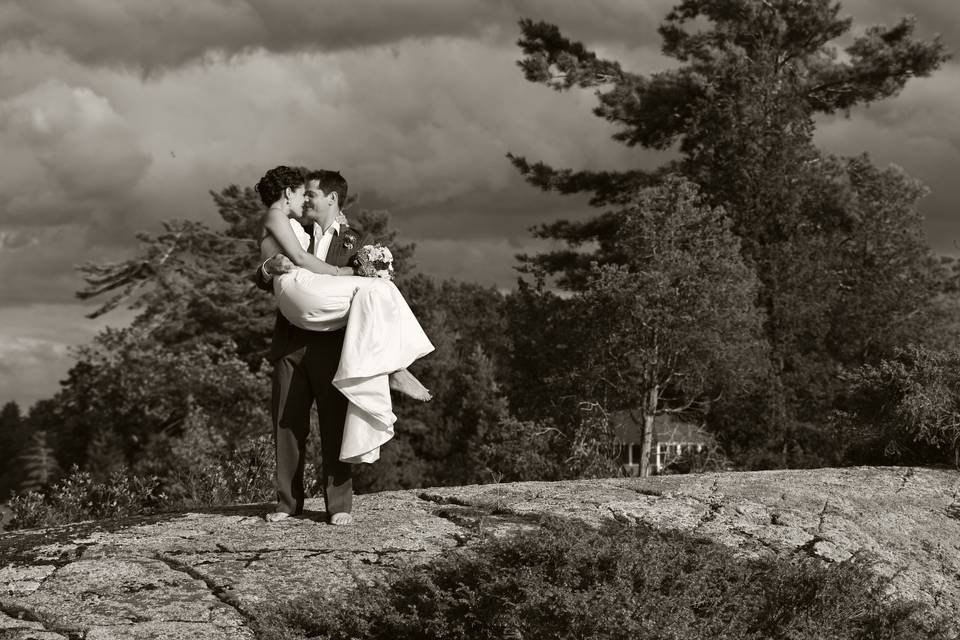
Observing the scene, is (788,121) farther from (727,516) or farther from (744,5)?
(727,516)

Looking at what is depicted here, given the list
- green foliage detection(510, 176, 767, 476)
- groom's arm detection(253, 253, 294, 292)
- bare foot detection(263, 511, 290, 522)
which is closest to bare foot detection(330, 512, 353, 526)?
bare foot detection(263, 511, 290, 522)

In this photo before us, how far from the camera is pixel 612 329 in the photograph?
66.8ft

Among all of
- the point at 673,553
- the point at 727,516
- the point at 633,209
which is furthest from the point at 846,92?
the point at 673,553

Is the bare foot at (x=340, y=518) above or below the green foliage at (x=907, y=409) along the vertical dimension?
below

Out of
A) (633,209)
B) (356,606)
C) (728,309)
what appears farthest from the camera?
(633,209)

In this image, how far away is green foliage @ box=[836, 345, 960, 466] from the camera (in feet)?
32.0

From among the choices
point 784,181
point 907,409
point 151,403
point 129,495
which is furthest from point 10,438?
point 907,409

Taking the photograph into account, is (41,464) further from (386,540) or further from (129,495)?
(386,540)

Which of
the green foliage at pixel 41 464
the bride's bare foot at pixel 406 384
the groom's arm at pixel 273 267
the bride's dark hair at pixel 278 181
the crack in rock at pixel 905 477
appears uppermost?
the bride's dark hair at pixel 278 181

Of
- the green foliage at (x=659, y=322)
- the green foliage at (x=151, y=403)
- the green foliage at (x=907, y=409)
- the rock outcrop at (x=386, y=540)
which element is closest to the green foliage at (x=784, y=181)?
the green foliage at (x=659, y=322)

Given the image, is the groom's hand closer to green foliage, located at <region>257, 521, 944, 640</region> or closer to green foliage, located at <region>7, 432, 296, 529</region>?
green foliage, located at <region>257, 521, 944, 640</region>

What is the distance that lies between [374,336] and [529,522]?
1.52 meters

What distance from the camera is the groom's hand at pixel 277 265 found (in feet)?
20.6

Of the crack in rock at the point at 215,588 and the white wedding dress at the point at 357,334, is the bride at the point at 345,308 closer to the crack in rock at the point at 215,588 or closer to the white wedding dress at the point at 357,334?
the white wedding dress at the point at 357,334
